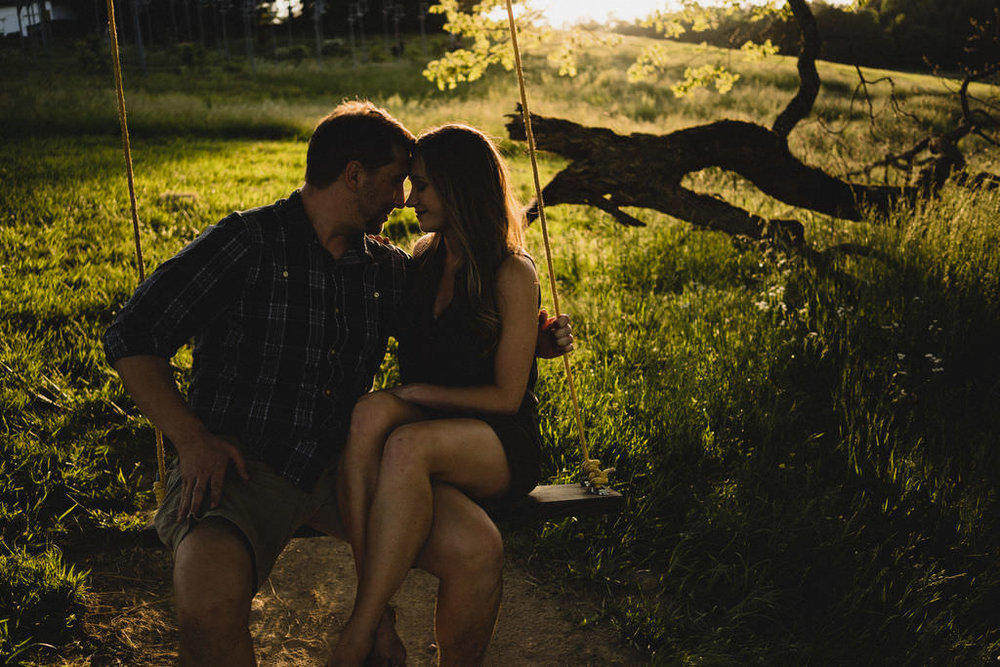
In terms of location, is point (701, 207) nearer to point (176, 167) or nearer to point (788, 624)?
point (788, 624)

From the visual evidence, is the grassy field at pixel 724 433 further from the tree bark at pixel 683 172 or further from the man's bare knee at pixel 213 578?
the man's bare knee at pixel 213 578

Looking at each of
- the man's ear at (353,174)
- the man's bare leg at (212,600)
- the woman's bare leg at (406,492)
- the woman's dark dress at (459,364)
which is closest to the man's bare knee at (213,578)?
the man's bare leg at (212,600)

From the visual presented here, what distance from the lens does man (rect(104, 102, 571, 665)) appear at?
82.4 inches

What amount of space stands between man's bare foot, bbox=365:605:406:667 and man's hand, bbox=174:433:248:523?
63 centimetres

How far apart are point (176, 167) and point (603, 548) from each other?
32.0ft

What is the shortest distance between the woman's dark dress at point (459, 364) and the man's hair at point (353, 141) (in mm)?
518

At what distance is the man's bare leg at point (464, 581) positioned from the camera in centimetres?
220

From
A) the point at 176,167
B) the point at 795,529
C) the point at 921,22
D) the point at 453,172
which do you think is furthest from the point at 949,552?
the point at 921,22

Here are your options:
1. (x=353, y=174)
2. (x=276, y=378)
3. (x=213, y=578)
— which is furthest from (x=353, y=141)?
(x=213, y=578)

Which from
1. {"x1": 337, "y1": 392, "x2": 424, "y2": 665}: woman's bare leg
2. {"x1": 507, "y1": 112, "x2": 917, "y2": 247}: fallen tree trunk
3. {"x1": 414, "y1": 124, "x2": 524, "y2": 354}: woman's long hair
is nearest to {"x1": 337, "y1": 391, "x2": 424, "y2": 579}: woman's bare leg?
{"x1": 337, "y1": 392, "x2": 424, "y2": 665}: woman's bare leg

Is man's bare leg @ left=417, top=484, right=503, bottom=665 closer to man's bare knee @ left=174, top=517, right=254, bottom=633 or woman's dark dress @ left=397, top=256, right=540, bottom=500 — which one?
woman's dark dress @ left=397, top=256, right=540, bottom=500

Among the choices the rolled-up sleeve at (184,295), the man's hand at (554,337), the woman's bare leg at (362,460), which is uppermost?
the rolled-up sleeve at (184,295)

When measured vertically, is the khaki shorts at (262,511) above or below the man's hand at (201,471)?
below

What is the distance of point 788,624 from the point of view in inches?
111
